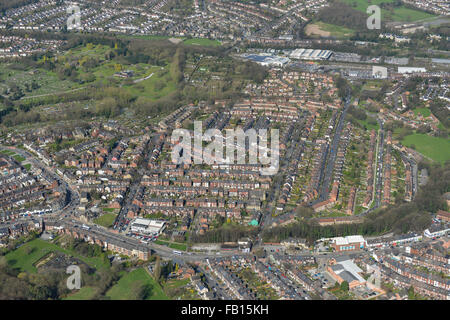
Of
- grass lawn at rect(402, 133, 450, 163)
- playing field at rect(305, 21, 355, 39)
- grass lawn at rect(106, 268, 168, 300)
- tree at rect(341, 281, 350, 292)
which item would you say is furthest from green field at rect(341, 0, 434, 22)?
grass lawn at rect(106, 268, 168, 300)

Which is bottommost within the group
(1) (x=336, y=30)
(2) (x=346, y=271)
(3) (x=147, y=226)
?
(2) (x=346, y=271)

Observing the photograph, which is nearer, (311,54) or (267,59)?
(267,59)

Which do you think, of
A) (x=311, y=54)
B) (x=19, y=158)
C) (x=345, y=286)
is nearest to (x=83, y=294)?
(x=345, y=286)

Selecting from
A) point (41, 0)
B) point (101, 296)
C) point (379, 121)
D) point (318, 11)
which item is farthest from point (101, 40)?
point (101, 296)

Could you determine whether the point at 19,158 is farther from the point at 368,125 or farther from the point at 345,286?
the point at 368,125

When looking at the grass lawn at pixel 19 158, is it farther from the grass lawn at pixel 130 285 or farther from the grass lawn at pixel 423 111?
the grass lawn at pixel 423 111

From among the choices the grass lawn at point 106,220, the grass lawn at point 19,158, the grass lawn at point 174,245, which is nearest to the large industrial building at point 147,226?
the grass lawn at point 174,245
